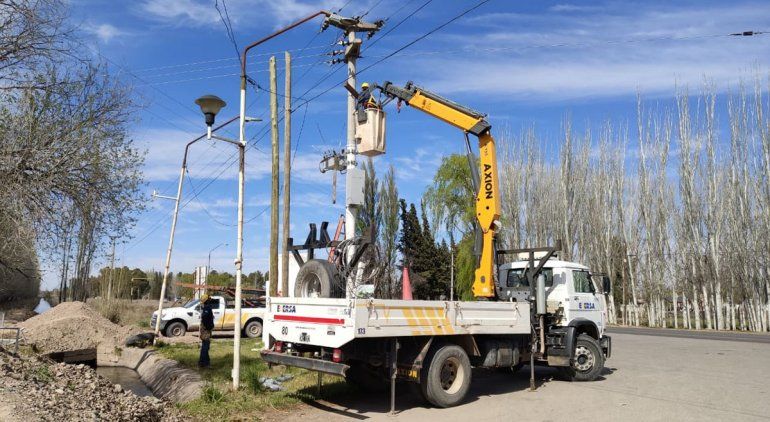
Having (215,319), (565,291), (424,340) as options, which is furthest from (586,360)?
(215,319)

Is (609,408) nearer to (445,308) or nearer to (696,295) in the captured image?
(445,308)

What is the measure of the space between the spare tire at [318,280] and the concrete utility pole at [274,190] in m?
5.75

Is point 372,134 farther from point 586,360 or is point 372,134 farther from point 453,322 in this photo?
point 586,360

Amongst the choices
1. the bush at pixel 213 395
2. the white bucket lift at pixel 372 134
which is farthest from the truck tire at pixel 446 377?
the white bucket lift at pixel 372 134

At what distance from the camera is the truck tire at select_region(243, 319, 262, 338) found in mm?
21547

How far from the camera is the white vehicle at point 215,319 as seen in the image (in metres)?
21.6

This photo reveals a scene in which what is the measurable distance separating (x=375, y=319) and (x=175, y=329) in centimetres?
1640

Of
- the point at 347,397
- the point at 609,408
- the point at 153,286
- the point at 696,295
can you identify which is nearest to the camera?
the point at 609,408

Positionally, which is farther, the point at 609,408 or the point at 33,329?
the point at 33,329

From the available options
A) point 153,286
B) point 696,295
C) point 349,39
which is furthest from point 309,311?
point 153,286

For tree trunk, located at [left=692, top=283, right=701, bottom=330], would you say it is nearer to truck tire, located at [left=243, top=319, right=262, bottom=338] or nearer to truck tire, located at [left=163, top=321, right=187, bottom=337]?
truck tire, located at [left=243, top=319, right=262, bottom=338]

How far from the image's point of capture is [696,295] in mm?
33062

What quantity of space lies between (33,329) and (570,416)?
19400mm

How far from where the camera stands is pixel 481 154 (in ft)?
39.0
